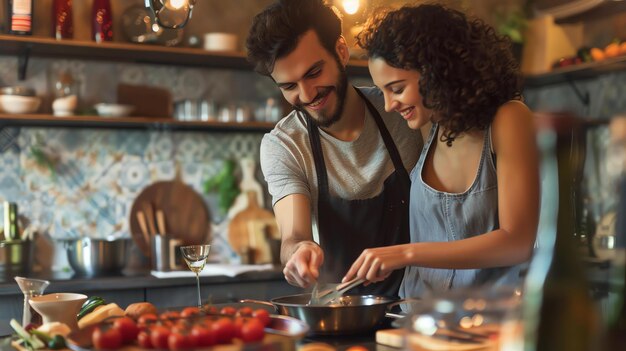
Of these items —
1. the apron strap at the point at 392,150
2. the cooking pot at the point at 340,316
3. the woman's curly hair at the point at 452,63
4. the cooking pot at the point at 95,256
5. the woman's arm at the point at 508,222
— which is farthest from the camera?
the cooking pot at the point at 95,256

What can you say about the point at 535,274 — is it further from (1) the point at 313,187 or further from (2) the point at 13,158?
(2) the point at 13,158

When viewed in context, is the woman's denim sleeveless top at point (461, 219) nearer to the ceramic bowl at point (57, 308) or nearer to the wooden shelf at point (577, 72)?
the ceramic bowl at point (57, 308)

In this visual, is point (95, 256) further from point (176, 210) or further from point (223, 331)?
point (223, 331)

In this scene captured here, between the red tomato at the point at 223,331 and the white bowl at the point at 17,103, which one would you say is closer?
the red tomato at the point at 223,331

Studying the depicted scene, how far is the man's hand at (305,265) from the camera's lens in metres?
1.79

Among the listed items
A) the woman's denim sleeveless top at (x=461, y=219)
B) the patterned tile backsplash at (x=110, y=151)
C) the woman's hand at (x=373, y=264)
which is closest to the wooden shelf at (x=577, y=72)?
the patterned tile backsplash at (x=110, y=151)

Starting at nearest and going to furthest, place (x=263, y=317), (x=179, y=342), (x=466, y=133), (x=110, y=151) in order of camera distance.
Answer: (x=179, y=342)
(x=263, y=317)
(x=466, y=133)
(x=110, y=151)

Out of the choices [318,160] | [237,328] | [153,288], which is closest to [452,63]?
[318,160]

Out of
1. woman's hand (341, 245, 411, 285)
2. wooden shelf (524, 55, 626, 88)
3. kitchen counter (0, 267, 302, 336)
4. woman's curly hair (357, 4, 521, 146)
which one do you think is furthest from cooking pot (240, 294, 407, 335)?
wooden shelf (524, 55, 626, 88)

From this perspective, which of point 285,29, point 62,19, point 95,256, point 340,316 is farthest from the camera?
point 62,19

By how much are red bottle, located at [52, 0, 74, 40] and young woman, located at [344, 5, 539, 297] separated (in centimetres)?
221

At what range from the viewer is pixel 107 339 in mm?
1216

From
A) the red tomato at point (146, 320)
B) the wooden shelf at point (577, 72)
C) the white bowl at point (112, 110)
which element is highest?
the wooden shelf at point (577, 72)

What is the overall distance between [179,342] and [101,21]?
3.06 metres
